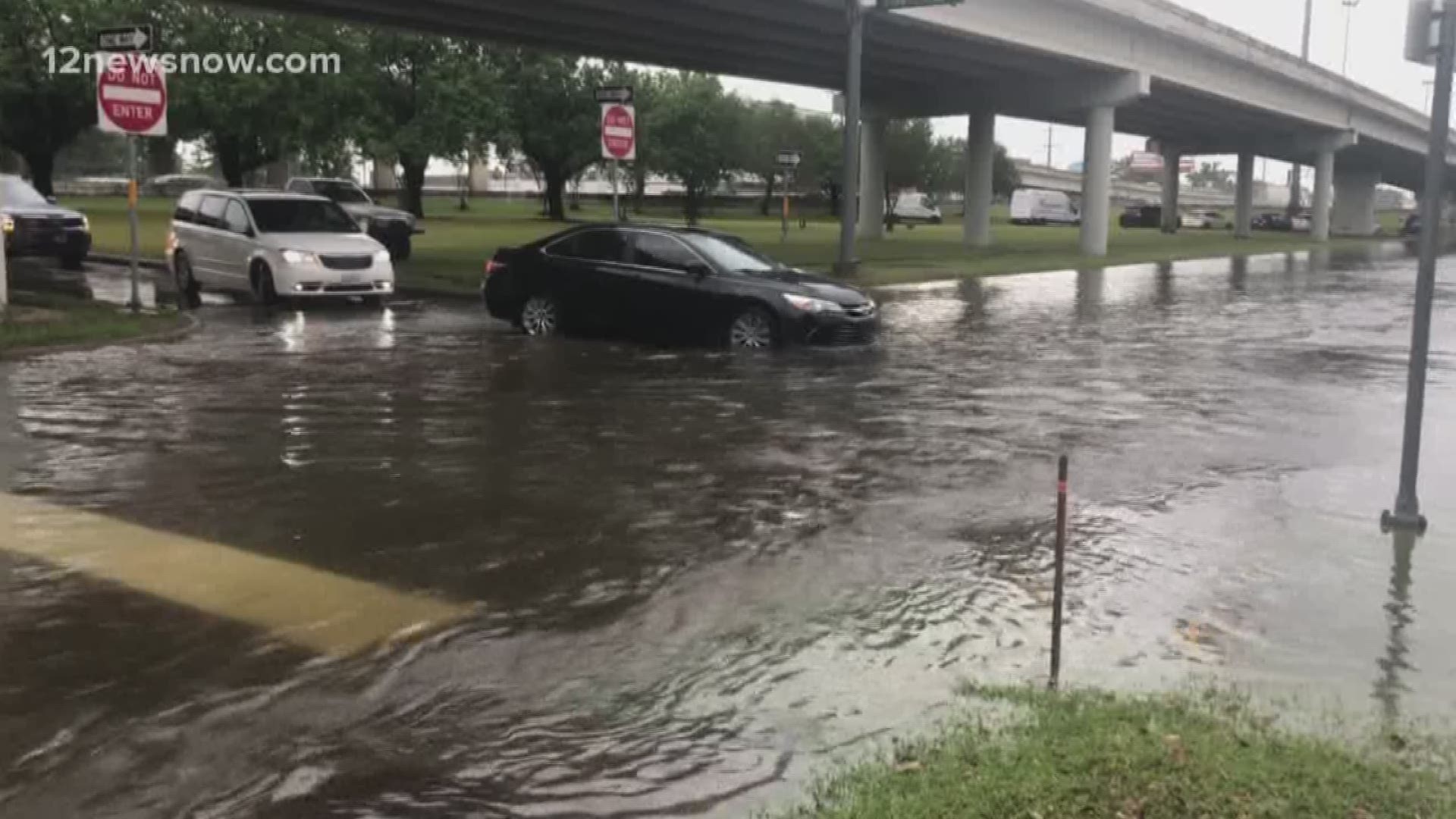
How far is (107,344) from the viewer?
591 inches

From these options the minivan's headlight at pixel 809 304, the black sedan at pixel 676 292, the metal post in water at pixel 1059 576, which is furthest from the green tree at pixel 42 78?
the metal post in water at pixel 1059 576

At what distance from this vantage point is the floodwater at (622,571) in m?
4.62

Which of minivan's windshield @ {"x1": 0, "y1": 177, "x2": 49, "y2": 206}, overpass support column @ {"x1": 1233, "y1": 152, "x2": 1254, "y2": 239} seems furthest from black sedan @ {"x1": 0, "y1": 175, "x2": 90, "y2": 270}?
overpass support column @ {"x1": 1233, "y1": 152, "x2": 1254, "y2": 239}

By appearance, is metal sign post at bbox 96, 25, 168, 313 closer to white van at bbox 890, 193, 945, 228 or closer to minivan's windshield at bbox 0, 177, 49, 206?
minivan's windshield at bbox 0, 177, 49, 206

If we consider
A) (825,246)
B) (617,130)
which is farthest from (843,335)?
(825,246)

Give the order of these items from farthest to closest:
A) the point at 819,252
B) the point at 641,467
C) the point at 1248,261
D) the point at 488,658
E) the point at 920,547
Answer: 1. the point at 1248,261
2. the point at 819,252
3. the point at 641,467
4. the point at 920,547
5. the point at 488,658

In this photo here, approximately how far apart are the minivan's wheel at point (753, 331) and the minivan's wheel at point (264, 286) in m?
7.53

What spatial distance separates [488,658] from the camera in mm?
5504

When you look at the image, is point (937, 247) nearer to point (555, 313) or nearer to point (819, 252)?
point (819, 252)

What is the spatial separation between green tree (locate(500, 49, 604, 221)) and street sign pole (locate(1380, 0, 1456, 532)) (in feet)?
178

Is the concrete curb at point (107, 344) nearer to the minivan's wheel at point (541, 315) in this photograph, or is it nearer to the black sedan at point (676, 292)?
the black sedan at point (676, 292)

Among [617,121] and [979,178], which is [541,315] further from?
[979,178]

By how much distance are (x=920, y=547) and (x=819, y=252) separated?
30.0m

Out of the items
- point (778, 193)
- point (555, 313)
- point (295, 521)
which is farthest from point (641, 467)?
point (778, 193)
